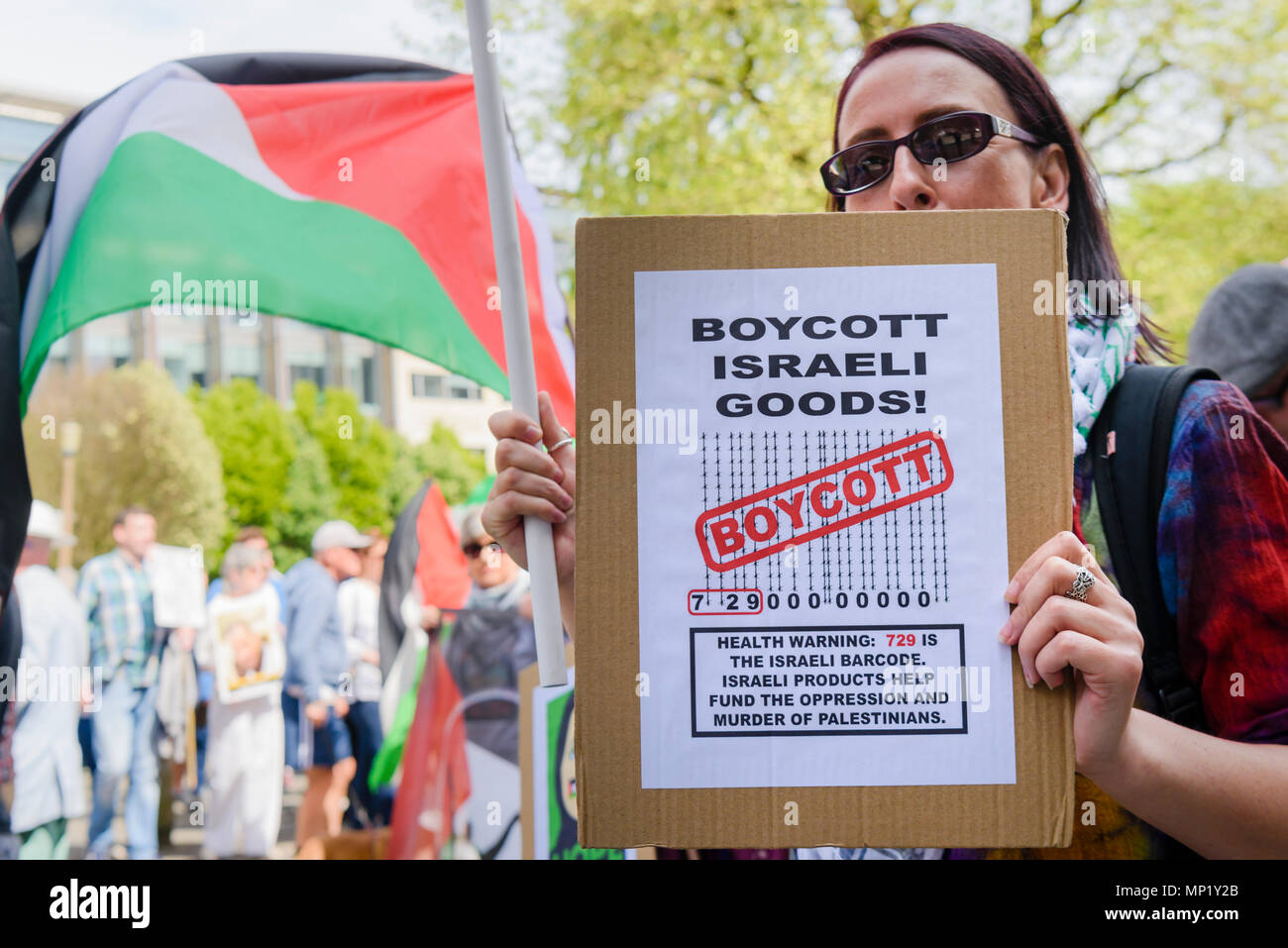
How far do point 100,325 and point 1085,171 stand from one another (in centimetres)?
2094

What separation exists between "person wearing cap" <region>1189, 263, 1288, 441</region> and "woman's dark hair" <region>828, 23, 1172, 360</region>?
1.18 m

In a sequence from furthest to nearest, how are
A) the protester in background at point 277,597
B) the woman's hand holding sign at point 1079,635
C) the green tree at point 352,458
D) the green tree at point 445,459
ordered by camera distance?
1. the green tree at point 445,459
2. the green tree at point 352,458
3. the protester in background at point 277,597
4. the woman's hand holding sign at point 1079,635

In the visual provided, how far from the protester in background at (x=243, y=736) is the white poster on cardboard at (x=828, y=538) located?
6.05 meters

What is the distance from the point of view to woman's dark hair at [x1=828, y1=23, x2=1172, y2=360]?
172 centimetres

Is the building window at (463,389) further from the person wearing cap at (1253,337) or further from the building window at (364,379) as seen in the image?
the person wearing cap at (1253,337)

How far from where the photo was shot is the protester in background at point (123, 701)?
6.45 m

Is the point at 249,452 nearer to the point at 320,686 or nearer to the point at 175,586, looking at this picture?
the point at 175,586

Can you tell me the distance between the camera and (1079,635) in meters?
Result: 1.25

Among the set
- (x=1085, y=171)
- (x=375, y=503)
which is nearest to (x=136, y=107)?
(x=1085, y=171)

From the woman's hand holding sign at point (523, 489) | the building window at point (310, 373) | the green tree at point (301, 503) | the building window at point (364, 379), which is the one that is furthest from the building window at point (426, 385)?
the woman's hand holding sign at point (523, 489)

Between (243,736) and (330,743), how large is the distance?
53 cm
